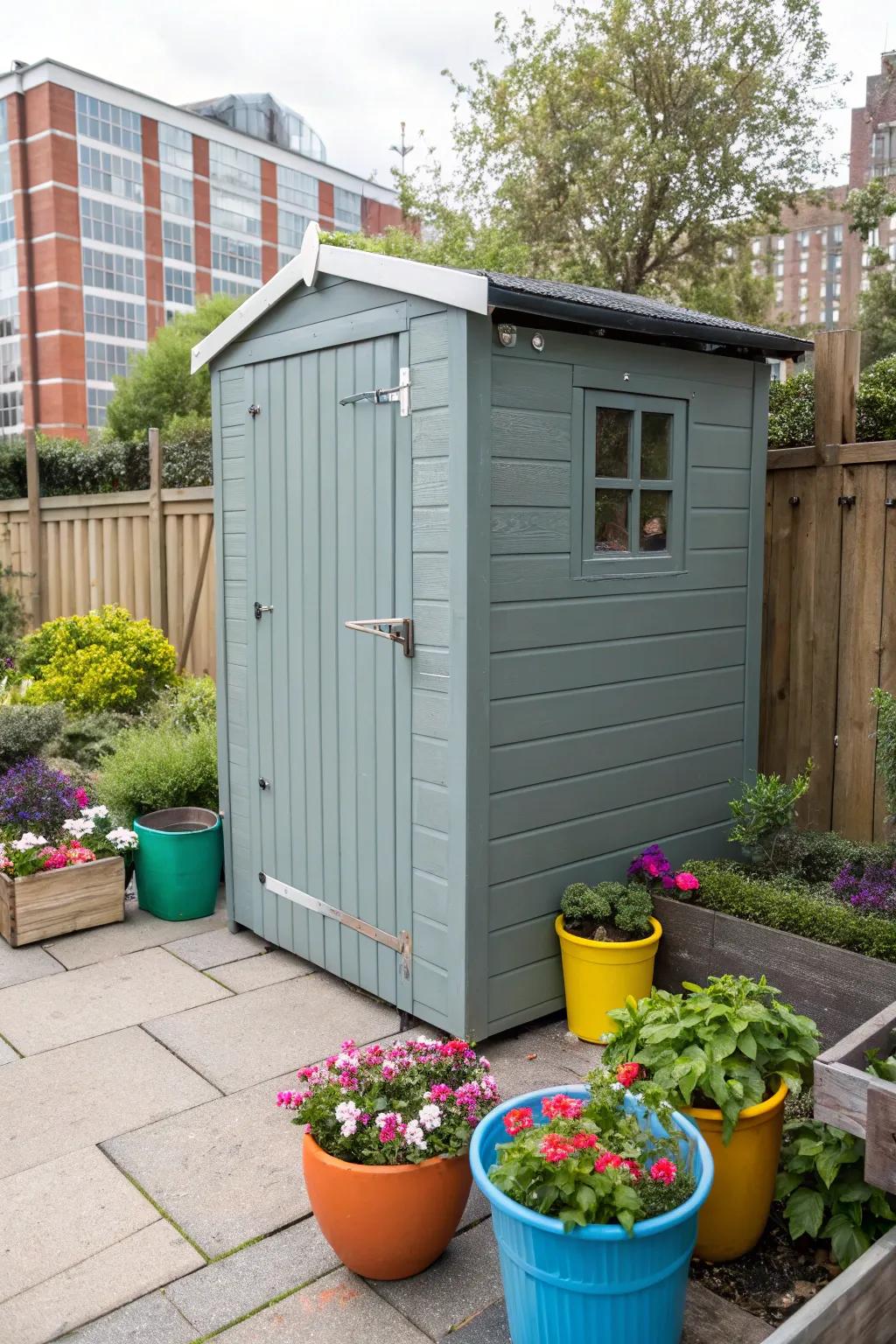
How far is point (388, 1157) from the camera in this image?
2.23 meters

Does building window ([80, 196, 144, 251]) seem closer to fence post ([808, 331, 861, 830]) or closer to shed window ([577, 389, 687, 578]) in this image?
fence post ([808, 331, 861, 830])

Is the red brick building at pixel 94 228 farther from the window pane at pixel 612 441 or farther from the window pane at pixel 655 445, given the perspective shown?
the window pane at pixel 612 441

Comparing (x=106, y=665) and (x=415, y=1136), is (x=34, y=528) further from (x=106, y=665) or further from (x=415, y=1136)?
(x=415, y=1136)

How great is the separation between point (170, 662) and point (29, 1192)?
4669mm

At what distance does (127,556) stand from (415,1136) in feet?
21.1

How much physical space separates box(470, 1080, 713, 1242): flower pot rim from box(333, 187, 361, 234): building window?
69.9 metres

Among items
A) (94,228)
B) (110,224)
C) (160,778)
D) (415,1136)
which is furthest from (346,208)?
(415,1136)

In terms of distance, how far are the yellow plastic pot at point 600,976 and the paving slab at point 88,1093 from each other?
1173 millimetres

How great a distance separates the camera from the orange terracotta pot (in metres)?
2.21

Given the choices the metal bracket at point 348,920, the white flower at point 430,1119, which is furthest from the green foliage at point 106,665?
the white flower at point 430,1119

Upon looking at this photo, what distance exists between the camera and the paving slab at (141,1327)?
2152 millimetres

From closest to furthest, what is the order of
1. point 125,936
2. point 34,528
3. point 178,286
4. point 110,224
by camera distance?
point 125,936, point 34,528, point 110,224, point 178,286

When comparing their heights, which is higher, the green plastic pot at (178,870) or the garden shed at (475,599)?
the garden shed at (475,599)

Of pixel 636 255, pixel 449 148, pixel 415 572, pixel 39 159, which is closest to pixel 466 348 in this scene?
pixel 415 572
